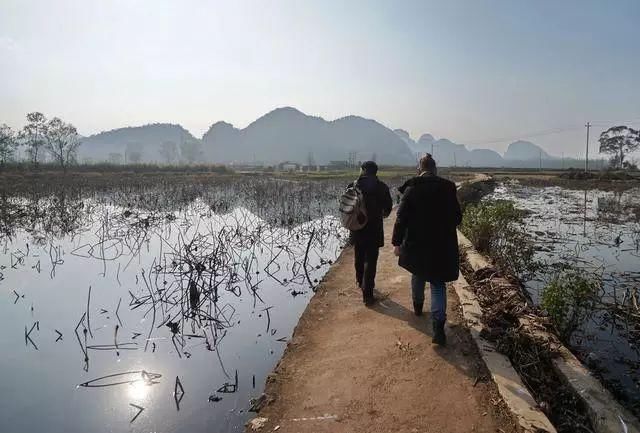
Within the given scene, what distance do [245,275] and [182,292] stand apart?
1.48 metres

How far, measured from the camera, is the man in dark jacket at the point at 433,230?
12.8 ft

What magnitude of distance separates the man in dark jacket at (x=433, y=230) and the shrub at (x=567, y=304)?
1.66 m

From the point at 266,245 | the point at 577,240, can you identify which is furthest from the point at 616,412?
the point at 577,240

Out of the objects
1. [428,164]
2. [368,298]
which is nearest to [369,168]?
[428,164]

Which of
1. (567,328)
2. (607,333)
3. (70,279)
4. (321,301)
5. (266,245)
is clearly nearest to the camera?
(567,328)

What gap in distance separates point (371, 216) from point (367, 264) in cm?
68

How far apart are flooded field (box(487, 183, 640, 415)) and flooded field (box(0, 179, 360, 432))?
3.75 m

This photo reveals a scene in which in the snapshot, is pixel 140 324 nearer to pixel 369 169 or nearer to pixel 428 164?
pixel 369 169

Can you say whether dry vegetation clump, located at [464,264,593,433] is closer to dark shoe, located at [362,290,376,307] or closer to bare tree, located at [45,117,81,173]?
dark shoe, located at [362,290,376,307]

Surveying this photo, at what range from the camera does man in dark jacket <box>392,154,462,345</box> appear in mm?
3891

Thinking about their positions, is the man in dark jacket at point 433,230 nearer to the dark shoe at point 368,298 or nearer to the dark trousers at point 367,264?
the dark trousers at point 367,264

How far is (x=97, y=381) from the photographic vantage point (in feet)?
13.0

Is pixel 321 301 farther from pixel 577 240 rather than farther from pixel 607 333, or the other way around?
pixel 577 240

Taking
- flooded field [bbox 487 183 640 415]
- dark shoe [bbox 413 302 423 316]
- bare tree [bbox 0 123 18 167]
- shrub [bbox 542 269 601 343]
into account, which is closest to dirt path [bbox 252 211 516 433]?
dark shoe [bbox 413 302 423 316]
